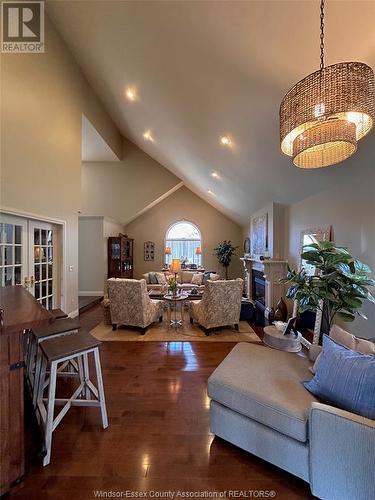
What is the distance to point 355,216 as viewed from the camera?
9.47 ft

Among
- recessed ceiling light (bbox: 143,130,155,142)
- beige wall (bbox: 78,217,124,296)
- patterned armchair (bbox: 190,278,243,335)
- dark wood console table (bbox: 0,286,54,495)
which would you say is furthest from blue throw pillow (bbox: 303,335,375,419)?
beige wall (bbox: 78,217,124,296)

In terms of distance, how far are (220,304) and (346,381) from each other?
2722 mm

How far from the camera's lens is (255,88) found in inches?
101

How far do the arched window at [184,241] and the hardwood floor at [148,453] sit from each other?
7.05 metres

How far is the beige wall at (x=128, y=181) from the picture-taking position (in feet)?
25.2

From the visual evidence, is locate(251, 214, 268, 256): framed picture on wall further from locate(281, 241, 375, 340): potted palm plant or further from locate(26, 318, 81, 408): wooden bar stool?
locate(26, 318, 81, 408): wooden bar stool

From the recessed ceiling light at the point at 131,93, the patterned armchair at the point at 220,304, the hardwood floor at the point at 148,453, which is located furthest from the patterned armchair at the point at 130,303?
the recessed ceiling light at the point at 131,93

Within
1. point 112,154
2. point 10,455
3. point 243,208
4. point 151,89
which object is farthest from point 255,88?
point 112,154

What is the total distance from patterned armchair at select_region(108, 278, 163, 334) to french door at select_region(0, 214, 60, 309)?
1111 millimetres

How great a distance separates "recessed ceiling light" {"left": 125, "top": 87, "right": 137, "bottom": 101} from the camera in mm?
4247

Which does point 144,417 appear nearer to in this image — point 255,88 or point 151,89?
point 255,88

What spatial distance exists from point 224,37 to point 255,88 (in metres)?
0.56

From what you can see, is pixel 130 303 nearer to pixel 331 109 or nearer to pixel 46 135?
pixel 46 135

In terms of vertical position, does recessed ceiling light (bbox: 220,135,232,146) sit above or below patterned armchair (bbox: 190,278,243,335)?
above
